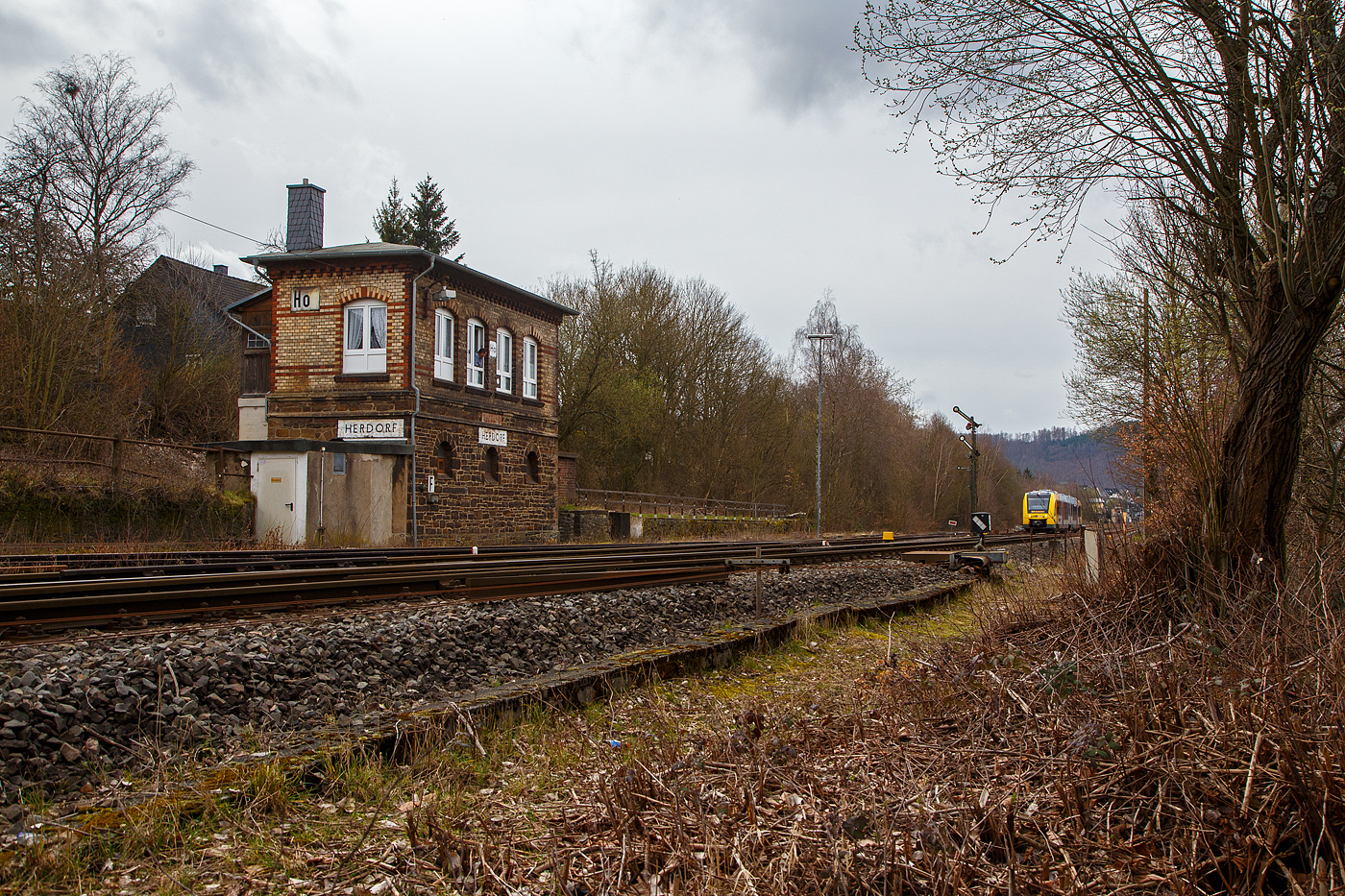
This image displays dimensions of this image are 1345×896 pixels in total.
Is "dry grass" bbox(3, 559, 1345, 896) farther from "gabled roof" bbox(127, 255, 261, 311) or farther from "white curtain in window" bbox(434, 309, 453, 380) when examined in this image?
"gabled roof" bbox(127, 255, 261, 311)

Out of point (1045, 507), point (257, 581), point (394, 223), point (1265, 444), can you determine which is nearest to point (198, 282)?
point (394, 223)

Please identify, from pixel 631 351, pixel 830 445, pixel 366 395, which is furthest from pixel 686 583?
pixel 830 445

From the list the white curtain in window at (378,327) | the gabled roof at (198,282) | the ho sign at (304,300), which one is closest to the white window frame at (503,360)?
the white curtain in window at (378,327)

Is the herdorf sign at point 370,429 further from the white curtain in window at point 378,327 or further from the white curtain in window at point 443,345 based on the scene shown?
the white curtain in window at point 378,327

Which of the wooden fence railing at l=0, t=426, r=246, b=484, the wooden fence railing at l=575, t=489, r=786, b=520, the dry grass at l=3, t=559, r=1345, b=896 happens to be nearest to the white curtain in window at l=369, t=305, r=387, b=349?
the wooden fence railing at l=0, t=426, r=246, b=484

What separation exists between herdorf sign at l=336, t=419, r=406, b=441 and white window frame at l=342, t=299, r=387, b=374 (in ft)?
4.68

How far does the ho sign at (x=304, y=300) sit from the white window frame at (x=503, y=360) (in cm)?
525

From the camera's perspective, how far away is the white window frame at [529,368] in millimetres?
28172

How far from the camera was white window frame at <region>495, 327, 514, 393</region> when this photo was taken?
26.8 metres

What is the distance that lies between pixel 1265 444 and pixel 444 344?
2192 cm

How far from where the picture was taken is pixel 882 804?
3338 millimetres

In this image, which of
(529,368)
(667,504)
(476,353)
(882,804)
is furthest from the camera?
(667,504)

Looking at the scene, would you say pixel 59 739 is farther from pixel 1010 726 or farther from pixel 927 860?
pixel 1010 726

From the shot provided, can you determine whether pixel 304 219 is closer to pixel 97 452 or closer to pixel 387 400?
pixel 387 400
